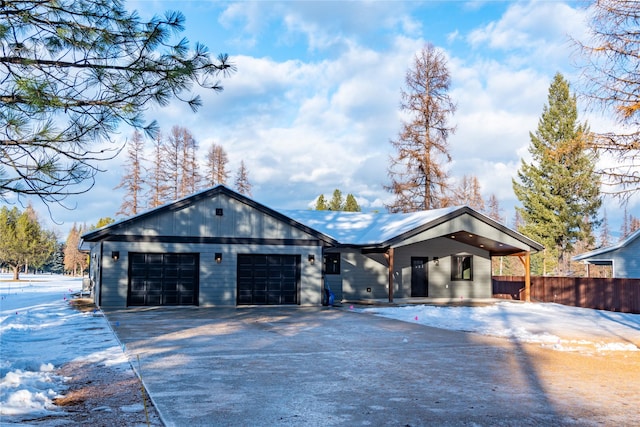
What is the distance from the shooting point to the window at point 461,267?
25.8 meters

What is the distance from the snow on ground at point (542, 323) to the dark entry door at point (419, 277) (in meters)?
4.89

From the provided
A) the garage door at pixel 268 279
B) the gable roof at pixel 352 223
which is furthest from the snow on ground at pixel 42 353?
the garage door at pixel 268 279

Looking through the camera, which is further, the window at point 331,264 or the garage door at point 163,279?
the window at point 331,264

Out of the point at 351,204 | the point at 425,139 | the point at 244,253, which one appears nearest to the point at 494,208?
the point at 351,204

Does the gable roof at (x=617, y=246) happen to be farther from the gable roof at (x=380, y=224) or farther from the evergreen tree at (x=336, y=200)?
the evergreen tree at (x=336, y=200)

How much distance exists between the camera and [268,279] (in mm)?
20062

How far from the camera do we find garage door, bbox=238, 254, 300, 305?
19766 mm

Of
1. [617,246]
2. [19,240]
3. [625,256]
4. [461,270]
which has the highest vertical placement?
[19,240]

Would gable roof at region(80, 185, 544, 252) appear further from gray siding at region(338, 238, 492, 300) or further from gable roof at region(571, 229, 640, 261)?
gable roof at region(571, 229, 640, 261)

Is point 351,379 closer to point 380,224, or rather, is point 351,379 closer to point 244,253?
point 244,253

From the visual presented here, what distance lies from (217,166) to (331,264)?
83.9 feet

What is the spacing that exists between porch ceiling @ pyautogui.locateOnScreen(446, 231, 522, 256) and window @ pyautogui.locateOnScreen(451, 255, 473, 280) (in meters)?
0.78

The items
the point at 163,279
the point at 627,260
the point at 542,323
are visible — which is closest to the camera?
the point at 542,323

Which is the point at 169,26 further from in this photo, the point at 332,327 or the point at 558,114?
the point at 558,114
